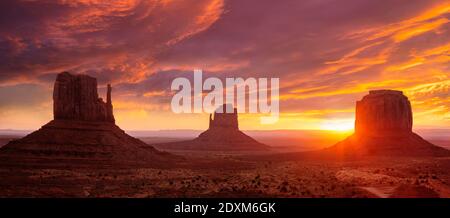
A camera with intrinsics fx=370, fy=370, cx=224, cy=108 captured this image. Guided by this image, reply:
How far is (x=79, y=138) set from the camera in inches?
2596

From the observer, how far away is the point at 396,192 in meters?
30.4

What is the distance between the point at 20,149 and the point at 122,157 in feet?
Result: 54.0

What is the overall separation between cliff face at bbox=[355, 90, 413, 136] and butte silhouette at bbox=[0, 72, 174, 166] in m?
51.9

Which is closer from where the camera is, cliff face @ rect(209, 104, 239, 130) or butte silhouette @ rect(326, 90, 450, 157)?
butte silhouette @ rect(326, 90, 450, 157)

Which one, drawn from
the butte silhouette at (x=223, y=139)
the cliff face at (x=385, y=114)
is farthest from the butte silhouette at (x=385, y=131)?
the butte silhouette at (x=223, y=139)

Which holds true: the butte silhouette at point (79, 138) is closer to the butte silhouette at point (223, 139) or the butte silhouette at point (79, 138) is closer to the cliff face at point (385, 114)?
the cliff face at point (385, 114)

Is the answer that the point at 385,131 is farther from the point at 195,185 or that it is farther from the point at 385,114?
the point at 195,185

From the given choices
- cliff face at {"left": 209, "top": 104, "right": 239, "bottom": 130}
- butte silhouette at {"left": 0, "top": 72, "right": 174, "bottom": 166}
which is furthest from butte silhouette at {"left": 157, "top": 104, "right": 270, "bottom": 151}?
butte silhouette at {"left": 0, "top": 72, "right": 174, "bottom": 166}

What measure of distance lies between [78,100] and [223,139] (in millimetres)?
90006

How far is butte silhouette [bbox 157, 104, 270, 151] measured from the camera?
5827 inches

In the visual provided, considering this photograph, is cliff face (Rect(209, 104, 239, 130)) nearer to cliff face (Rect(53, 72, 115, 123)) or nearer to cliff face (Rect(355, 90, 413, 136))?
cliff face (Rect(355, 90, 413, 136))
